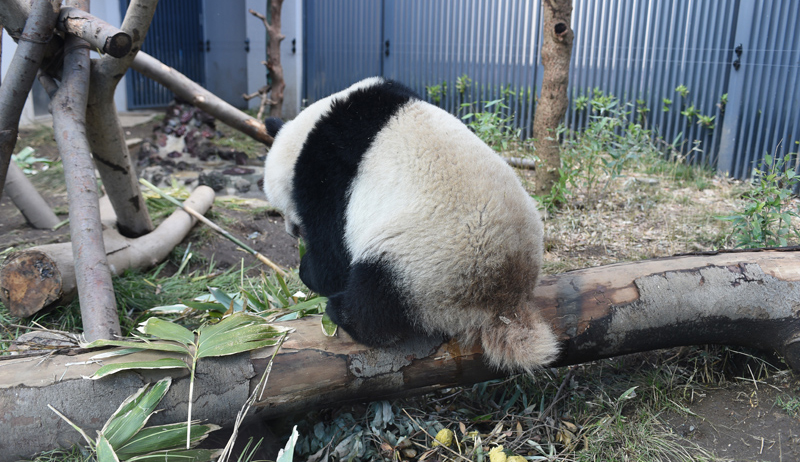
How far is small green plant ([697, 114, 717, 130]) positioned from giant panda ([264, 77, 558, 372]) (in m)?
5.18

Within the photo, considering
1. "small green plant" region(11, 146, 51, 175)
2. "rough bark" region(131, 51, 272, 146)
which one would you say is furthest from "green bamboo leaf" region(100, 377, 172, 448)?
"small green plant" region(11, 146, 51, 175)

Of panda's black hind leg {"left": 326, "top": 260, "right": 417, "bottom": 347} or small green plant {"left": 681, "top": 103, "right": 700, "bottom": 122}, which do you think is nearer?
panda's black hind leg {"left": 326, "top": 260, "right": 417, "bottom": 347}

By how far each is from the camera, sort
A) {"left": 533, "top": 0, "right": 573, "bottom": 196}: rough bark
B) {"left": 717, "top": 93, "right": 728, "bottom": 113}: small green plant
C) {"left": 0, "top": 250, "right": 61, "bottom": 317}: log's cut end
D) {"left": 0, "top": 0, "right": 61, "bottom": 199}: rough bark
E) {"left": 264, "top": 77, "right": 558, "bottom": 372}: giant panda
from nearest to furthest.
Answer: {"left": 264, "top": 77, "right": 558, "bottom": 372}: giant panda → {"left": 0, "top": 0, "right": 61, "bottom": 199}: rough bark → {"left": 0, "top": 250, "right": 61, "bottom": 317}: log's cut end → {"left": 533, "top": 0, "right": 573, "bottom": 196}: rough bark → {"left": 717, "top": 93, "right": 728, "bottom": 113}: small green plant

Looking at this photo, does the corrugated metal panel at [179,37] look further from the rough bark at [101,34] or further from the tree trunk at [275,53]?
the rough bark at [101,34]

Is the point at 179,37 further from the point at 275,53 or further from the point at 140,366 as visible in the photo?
the point at 140,366

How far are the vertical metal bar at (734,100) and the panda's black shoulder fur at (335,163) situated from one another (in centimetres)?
536

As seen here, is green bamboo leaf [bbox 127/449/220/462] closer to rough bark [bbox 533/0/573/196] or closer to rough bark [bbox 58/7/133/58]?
rough bark [bbox 58/7/133/58]

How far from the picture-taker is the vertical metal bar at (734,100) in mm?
6086

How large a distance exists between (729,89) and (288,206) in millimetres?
5900

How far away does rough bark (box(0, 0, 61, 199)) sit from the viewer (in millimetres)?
2777

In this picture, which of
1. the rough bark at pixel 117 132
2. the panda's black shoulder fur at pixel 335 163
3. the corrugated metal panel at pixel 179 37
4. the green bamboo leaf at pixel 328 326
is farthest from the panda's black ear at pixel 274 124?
the corrugated metal panel at pixel 179 37

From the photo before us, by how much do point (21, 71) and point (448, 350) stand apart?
8.51ft

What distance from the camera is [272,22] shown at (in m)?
7.27

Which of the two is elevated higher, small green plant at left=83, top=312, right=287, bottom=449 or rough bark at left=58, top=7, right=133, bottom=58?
rough bark at left=58, top=7, right=133, bottom=58
